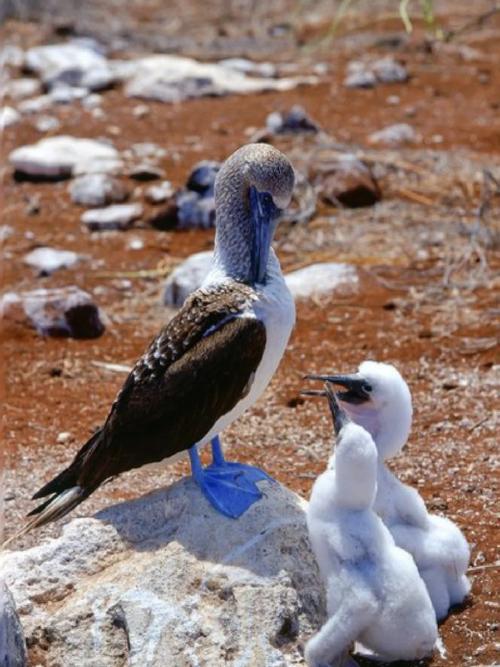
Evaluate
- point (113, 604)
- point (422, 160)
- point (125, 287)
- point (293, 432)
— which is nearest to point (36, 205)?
point (125, 287)

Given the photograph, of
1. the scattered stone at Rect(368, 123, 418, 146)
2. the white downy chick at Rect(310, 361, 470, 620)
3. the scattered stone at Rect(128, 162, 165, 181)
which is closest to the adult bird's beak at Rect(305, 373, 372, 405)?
the white downy chick at Rect(310, 361, 470, 620)

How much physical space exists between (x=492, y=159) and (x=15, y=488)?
17.6 ft

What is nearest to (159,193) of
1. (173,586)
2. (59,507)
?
(59,507)

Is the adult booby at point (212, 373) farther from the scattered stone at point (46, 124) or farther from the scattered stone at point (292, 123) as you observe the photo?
the scattered stone at point (46, 124)

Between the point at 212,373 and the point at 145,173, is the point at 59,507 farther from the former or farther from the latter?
the point at 145,173

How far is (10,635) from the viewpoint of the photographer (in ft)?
13.5

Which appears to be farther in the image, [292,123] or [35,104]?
[35,104]

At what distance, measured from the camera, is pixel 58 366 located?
7203 mm

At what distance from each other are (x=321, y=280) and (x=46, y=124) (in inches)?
180

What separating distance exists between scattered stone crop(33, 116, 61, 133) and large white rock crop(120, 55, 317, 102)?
111 cm

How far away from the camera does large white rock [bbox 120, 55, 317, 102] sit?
12.9m

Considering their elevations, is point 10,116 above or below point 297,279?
below

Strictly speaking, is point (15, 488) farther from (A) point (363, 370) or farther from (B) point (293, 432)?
(A) point (363, 370)

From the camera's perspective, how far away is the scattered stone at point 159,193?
972 cm
